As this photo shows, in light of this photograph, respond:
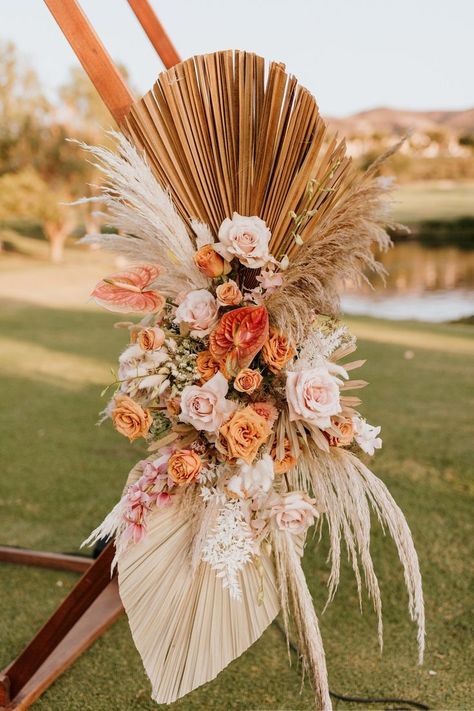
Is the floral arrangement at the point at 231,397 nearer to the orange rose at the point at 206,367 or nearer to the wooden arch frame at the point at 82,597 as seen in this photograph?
the orange rose at the point at 206,367

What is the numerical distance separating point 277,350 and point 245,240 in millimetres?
236

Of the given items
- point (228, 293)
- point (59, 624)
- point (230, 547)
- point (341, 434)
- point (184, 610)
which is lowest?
point (59, 624)

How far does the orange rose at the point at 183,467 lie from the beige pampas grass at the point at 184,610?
0.14 m

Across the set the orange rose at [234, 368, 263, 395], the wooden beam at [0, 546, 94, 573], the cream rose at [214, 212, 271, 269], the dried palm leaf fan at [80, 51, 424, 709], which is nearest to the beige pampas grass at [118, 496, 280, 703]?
the dried palm leaf fan at [80, 51, 424, 709]

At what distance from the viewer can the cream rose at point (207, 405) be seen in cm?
137

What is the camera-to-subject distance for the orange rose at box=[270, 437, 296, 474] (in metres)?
1.44

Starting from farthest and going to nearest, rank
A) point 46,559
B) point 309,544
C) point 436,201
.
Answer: point 436,201, point 309,544, point 46,559

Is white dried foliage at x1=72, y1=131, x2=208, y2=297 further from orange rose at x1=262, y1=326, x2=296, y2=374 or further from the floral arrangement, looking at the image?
orange rose at x1=262, y1=326, x2=296, y2=374

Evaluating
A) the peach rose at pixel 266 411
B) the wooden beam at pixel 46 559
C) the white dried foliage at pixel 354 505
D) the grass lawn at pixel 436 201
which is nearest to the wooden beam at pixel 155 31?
the peach rose at pixel 266 411

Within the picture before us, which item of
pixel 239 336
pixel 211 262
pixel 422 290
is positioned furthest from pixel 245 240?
pixel 422 290

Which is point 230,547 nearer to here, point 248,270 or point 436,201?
point 248,270

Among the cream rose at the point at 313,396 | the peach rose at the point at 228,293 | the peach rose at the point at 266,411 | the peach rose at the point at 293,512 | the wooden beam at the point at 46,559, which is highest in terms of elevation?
the peach rose at the point at 228,293

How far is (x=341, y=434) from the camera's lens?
4.64 ft

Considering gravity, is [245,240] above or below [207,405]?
above
